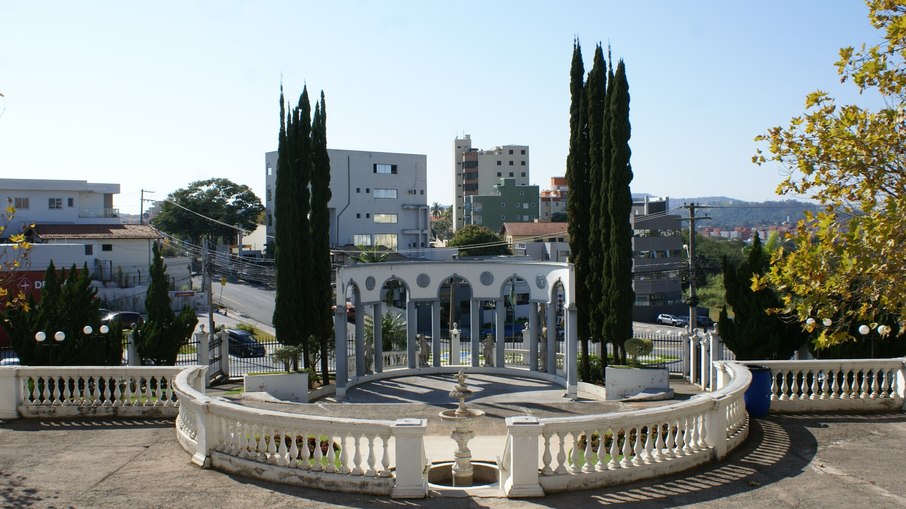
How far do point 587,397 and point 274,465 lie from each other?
13.5m

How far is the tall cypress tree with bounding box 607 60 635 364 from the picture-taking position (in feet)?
73.2

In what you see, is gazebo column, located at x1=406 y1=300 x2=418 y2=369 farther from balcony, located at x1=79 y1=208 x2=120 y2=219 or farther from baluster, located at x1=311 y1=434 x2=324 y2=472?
balcony, located at x1=79 y1=208 x2=120 y2=219

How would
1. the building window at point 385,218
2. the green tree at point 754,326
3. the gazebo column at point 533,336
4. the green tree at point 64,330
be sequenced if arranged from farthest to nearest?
the building window at point 385,218
the gazebo column at point 533,336
the green tree at point 754,326
the green tree at point 64,330

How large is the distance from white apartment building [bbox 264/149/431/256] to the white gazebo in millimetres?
43506

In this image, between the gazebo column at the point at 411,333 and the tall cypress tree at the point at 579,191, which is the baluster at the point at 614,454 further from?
the gazebo column at the point at 411,333

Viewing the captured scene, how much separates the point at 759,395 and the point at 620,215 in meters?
9.07

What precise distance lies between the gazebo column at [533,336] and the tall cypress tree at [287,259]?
22.6 feet

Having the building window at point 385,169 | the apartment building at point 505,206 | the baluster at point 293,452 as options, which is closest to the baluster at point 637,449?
the baluster at point 293,452

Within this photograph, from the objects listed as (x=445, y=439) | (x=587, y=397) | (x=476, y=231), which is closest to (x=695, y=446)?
(x=445, y=439)

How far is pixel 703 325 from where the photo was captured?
6241 cm

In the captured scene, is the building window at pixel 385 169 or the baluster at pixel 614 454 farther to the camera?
the building window at pixel 385 169

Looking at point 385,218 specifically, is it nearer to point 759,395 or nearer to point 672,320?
point 672,320

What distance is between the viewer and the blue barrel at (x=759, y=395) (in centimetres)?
1404

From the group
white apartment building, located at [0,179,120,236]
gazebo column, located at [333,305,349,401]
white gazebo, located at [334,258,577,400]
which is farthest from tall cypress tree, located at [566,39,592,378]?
white apartment building, located at [0,179,120,236]
